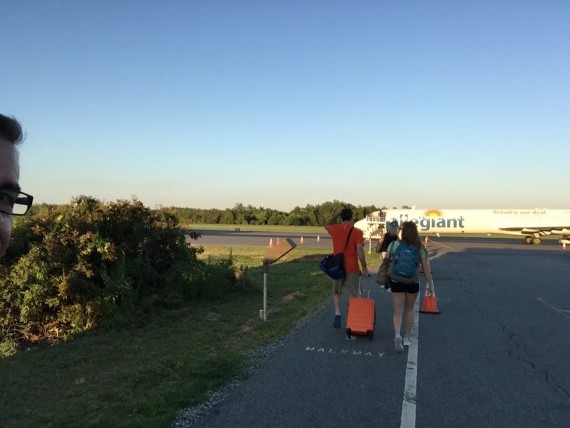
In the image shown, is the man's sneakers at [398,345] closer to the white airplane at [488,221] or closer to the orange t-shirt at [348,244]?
the orange t-shirt at [348,244]

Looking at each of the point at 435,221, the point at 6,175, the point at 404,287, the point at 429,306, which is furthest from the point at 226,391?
the point at 435,221

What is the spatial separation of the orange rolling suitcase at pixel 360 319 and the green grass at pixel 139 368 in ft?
3.65

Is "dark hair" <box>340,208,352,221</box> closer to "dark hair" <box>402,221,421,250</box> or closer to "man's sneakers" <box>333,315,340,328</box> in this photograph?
"dark hair" <box>402,221,421,250</box>

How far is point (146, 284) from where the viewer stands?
9.70m

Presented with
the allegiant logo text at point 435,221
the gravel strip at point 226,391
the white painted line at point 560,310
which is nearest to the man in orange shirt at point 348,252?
the gravel strip at point 226,391

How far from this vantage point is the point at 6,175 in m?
1.66

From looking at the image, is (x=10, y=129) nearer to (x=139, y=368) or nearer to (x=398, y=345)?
(x=139, y=368)

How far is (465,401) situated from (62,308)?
6382mm

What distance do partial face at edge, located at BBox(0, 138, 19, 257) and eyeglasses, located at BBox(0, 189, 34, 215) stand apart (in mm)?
23

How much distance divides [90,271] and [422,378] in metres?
5.83

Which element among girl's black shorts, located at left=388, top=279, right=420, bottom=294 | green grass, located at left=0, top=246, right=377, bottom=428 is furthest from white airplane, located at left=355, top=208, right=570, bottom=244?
girl's black shorts, located at left=388, top=279, right=420, bottom=294

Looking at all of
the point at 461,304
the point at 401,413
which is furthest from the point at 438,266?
the point at 401,413

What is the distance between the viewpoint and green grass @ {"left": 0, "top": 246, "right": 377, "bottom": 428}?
4375mm

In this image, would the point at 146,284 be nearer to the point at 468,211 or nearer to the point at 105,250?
the point at 105,250
